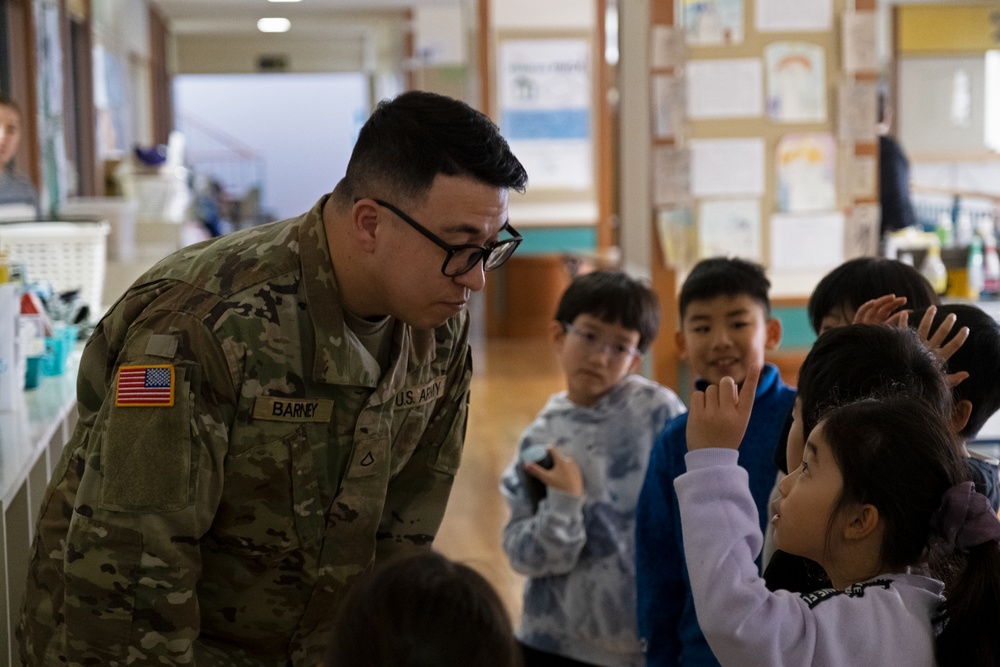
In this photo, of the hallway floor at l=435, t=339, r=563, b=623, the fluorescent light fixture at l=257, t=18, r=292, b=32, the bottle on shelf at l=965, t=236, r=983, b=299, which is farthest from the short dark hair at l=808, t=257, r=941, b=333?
the fluorescent light fixture at l=257, t=18, r=292, b=32

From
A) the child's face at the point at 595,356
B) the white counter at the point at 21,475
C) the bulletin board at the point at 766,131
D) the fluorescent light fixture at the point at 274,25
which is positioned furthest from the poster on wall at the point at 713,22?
the fluorescent light fixture at the point at 274,25

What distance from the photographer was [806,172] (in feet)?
13.8

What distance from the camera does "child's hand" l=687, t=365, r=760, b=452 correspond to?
138cm

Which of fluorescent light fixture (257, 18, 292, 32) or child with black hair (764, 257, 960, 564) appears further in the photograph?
fluorescent light fixture (257, 18, 292, 32)

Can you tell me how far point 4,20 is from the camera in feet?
20.0

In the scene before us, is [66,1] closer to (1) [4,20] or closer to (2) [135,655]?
(1) [4,20]

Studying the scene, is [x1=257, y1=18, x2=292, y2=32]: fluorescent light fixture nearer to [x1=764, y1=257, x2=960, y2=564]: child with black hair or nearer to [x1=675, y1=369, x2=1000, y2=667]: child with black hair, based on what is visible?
[x1=764, y1=257, x2=960, y2=564]: child with black hair

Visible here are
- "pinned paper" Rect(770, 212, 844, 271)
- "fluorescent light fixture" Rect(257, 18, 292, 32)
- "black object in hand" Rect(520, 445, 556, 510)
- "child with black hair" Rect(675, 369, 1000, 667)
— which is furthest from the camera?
"fluorescent light fixture" Rect(257, 18, 292, 32)

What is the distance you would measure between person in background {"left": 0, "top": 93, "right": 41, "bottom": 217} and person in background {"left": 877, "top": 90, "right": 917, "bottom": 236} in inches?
146

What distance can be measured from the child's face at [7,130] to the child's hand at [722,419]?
134 inches

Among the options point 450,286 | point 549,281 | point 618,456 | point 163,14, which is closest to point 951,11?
point 549,281

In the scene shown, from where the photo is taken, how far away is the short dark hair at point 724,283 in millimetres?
2258

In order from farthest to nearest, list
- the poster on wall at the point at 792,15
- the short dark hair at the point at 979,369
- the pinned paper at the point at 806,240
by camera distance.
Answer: the pinned paper at the point at 806,240
the poster on wall at the point at 792,15
the short dark hair at the point at 979,369

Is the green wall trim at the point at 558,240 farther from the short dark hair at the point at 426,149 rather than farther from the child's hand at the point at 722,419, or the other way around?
the child's hand at the point at 722,419
